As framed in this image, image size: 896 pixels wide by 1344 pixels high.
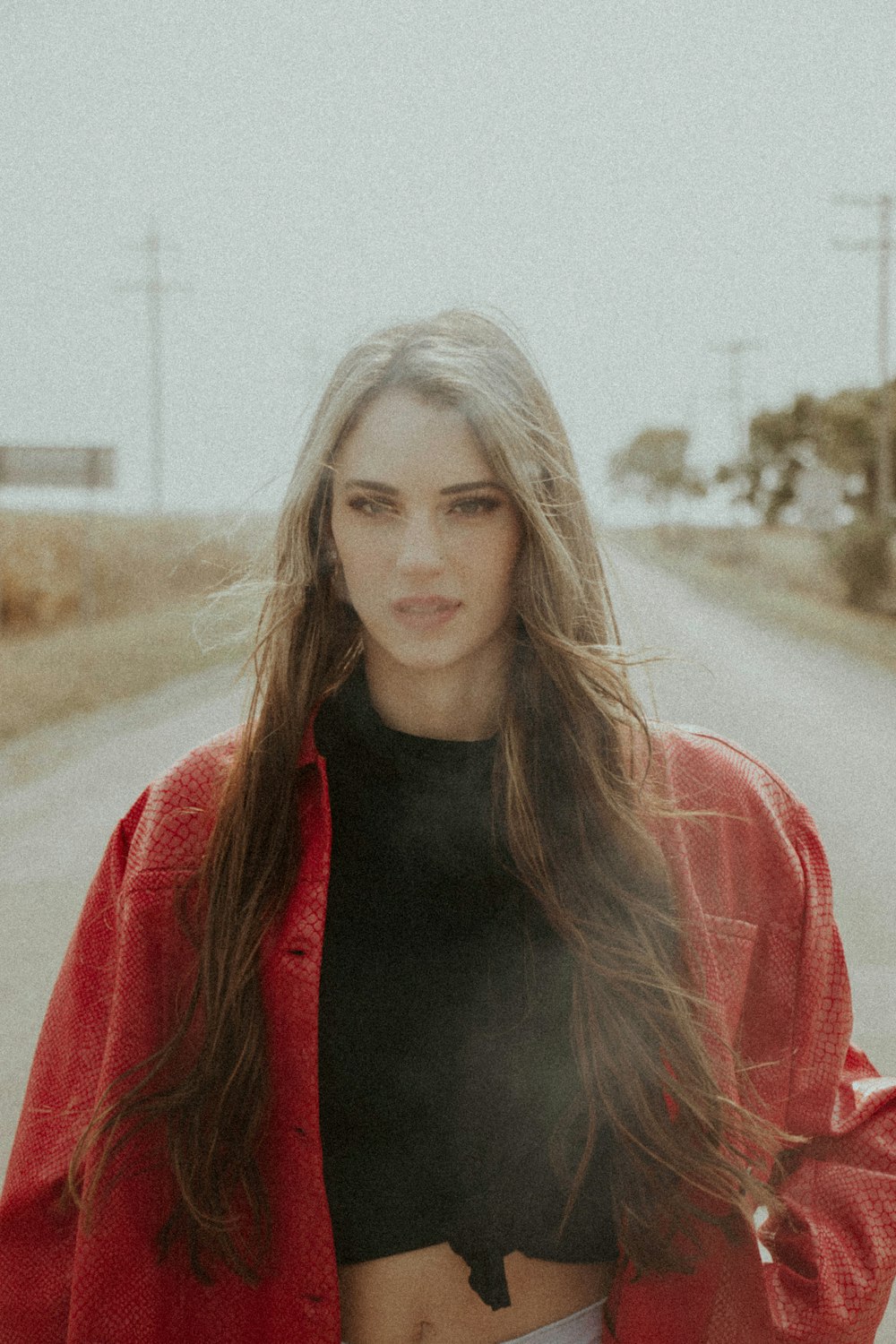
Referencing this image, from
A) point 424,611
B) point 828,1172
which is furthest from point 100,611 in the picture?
point 828,1172

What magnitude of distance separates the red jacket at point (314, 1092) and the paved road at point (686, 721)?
0.40 meters

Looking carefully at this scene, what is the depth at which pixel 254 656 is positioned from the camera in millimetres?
1960

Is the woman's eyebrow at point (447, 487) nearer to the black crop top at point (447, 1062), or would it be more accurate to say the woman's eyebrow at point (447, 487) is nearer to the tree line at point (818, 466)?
the black crop top at point (447, 1062)

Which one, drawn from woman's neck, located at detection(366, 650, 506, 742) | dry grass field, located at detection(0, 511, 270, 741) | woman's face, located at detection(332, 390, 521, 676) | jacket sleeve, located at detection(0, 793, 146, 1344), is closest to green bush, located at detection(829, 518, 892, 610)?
dry grass field, located at detection(0, 511, 270, 741)

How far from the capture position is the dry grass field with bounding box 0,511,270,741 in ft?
8.26

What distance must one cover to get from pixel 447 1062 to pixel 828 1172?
1.67ft

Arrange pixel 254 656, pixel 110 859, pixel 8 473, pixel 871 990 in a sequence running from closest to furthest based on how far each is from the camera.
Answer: pixel 110 859 < pixel 254 656 < pixel 871 990 < pixel 8 473

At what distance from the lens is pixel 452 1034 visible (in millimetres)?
1720

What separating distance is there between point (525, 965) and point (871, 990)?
358 cm

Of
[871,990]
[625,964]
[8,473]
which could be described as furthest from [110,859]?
[8,473]

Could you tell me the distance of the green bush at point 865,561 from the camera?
25.5m

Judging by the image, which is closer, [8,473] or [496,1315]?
[496,1315]

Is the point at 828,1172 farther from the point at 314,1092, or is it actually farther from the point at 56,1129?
the point at 56,1129

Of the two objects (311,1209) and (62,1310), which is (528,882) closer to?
(311,1209)
